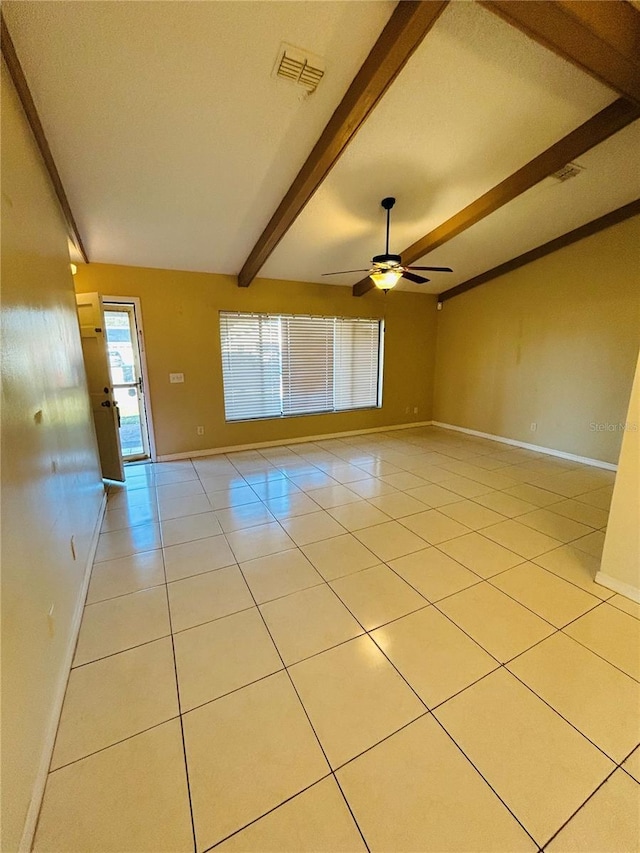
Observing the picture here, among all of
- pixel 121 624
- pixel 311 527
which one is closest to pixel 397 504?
pixel 311 527

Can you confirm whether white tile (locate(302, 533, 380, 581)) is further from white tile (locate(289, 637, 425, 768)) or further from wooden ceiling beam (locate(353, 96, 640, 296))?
wooden ceiling beam (locate(353, 96, 640, 296))

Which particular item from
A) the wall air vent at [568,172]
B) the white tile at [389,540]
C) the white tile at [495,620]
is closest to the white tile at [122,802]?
the white tile at [495,620]

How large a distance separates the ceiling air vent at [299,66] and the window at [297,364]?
9.66 ft

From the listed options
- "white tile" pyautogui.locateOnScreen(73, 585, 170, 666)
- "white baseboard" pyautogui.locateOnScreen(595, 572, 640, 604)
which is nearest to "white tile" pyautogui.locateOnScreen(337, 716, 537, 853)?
"white tile" pyautogui.locateOnScreen(73, 585, 170, 666)

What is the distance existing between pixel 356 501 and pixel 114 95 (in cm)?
339

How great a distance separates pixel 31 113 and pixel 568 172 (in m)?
4.09

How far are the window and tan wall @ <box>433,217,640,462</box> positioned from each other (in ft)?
5.47

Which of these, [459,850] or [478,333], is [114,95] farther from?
[478,333]

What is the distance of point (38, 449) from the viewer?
1513mm

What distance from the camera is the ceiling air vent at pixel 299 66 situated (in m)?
1.90

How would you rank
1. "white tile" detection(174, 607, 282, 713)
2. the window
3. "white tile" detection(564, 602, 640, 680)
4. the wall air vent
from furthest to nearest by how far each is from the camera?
the window → the wall air vent → "white tile" detection(564, 602, 640, 680) → "white tile" detection(174, 607, 282, 713)

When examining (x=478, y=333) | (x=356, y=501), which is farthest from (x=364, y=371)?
(x=356, y=501)

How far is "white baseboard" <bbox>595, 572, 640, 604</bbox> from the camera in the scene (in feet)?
6.71

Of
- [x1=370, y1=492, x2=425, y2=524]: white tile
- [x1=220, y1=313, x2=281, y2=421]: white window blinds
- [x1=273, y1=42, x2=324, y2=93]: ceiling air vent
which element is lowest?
[x1=370, y1=492, x2=425, y2=524]: white tile
